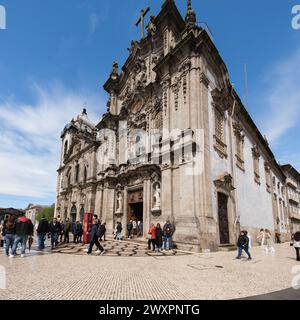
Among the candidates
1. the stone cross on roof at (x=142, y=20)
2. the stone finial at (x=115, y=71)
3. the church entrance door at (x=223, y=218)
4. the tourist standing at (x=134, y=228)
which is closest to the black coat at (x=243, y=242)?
the church entrance door at (x=223, y=218)

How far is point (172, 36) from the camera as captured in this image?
17.1 metres

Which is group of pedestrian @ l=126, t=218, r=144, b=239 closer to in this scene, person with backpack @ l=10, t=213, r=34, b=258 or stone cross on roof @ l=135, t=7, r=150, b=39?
person with backpack @ l=10, t=213, r=34, b=258

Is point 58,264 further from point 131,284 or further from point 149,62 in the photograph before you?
point 149,62

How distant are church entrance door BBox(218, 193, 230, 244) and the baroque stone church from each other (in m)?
0.06

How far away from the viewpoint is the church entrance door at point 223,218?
1318cm

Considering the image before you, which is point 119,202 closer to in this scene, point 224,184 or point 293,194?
point 224,184

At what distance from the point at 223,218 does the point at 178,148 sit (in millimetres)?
5322

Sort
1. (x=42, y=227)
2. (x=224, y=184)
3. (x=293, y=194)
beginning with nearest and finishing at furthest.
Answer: (x=42, y=227) < (x=224, y=184) < (x=293, y=194)

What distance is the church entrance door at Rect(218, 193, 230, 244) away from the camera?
43.2 ft

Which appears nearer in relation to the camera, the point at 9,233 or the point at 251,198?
the point at 9,233

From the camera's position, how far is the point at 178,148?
13.2 meters

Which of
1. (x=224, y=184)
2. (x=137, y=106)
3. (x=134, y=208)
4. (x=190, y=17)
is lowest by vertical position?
(x=134, y=208)

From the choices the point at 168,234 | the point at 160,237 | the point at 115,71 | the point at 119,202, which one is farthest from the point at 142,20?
the point at 160,237

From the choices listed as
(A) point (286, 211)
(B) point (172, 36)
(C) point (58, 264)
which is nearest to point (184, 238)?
(C) point (58, 264)
